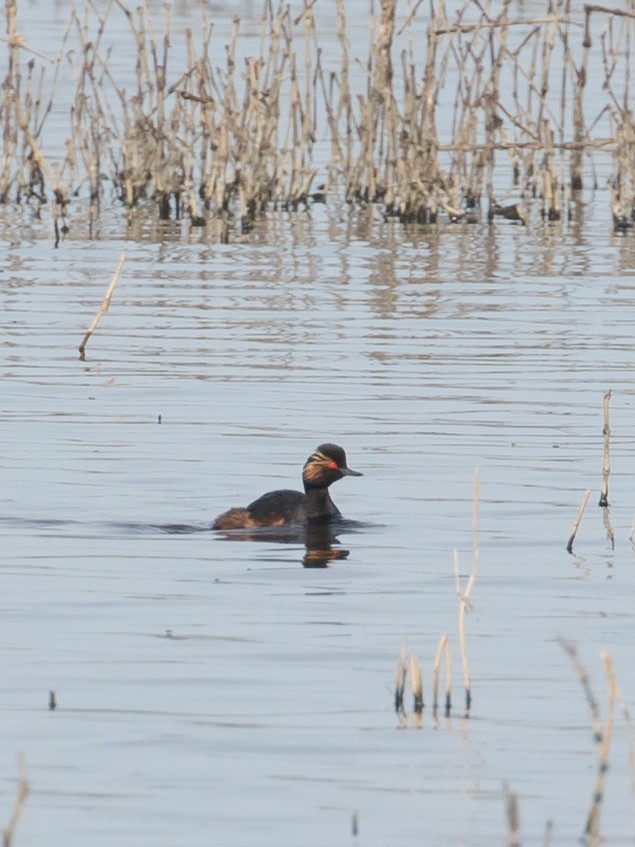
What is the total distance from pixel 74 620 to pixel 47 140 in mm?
18466

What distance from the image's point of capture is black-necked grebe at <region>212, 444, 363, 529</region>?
935 centimetres

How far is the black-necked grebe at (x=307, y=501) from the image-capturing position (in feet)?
30.7

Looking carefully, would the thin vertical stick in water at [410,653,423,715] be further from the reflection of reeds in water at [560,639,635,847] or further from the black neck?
the black neck

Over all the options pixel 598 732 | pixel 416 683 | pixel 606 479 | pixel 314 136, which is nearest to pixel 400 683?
pixel 416 683

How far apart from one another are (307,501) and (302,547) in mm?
426

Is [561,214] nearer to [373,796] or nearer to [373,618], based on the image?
[373,618]

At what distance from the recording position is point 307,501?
32.0 feet

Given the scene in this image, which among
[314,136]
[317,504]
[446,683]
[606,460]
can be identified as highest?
[314,136]

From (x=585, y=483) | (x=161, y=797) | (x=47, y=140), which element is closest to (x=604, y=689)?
(x=161, y=797)

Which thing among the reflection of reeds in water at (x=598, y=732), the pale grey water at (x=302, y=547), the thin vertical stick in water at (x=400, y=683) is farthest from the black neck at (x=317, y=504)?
the reflection of reeds in water at (x=598, y=732)

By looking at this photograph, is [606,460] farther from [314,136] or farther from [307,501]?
[314,136]

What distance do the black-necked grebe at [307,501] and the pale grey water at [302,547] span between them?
0.54 feet

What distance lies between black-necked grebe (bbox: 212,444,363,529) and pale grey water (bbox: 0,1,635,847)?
165 mm

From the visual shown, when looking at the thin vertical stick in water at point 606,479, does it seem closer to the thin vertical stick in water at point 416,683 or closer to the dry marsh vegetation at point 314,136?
the thin vertical stick in water at point 416,683
